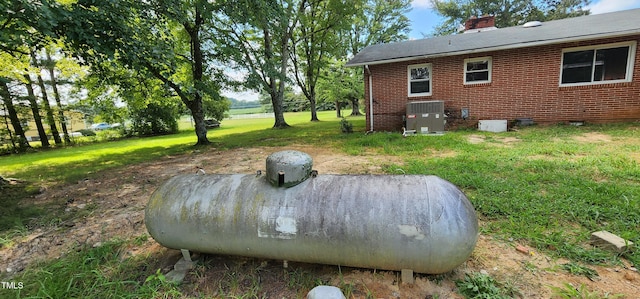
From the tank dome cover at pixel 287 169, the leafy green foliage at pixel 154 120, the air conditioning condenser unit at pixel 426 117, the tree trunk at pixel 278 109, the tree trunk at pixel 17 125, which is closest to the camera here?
the tank dome cover at pixel 287 169

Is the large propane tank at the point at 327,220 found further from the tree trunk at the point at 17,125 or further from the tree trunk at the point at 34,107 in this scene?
the tree trunk at the point at 34,107

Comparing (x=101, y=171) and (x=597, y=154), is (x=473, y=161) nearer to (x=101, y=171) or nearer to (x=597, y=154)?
(x=597, y=154)

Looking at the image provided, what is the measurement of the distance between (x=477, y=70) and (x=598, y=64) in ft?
11.5

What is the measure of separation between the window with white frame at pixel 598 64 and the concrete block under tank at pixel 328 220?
1086cm

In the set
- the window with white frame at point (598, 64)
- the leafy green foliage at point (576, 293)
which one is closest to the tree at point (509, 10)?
the window with white frame at point (598, 64)

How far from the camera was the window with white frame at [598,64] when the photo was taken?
8648 mm

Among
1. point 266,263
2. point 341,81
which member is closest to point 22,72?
point 266,263

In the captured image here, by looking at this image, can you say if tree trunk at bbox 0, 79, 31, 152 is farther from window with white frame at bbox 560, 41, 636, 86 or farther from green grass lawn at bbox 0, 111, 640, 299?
window with white frame at bbox 560, 41, 636, 86

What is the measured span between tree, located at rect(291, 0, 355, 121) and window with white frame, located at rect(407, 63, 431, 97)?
8633 millimetres

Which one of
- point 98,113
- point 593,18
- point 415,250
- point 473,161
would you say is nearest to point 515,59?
point 593,18

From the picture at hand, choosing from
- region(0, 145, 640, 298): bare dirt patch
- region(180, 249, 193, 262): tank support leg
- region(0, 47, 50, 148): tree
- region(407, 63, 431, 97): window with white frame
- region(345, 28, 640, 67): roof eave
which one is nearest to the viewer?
region(0, 145, 640, 298): bare dirt patch

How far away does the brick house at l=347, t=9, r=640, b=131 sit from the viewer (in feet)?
28.7

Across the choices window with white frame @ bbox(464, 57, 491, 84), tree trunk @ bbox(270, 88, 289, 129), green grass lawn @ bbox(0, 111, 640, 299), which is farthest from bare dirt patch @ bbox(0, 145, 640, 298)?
tree trunk @ bbox(270, 88, 289, 129)

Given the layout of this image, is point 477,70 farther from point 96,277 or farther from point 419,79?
point 96,277
